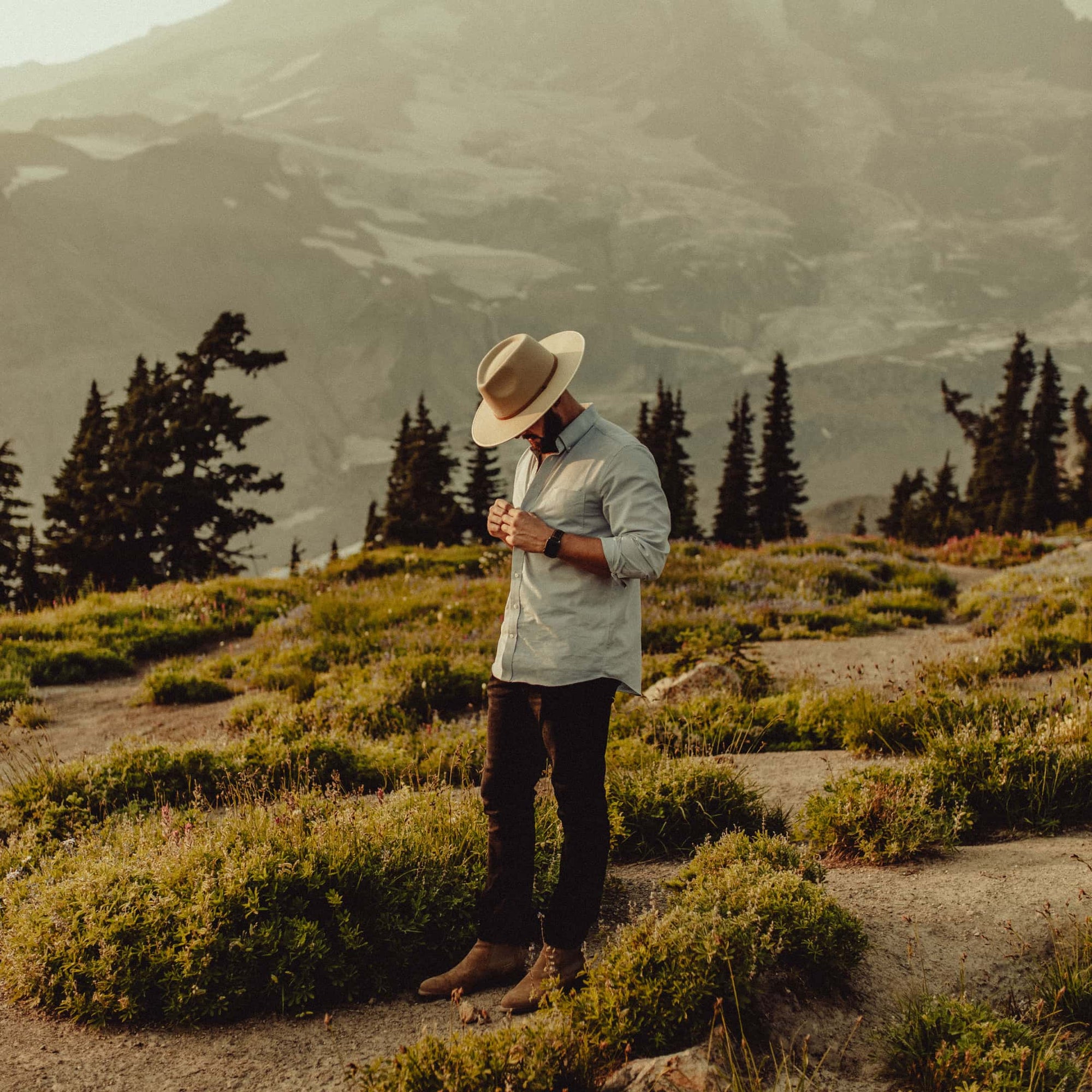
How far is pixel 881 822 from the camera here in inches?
221

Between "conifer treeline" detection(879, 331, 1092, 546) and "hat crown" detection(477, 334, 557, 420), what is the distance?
157ft

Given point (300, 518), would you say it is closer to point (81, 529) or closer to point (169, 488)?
point (81, 529)

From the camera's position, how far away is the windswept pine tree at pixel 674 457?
2077 inches

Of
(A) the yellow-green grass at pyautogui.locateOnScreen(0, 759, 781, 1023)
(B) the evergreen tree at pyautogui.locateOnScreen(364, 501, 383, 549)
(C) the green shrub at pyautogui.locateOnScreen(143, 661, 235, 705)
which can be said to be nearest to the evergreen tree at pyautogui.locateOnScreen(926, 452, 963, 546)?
(B) the evergreen tree at pyautogui.locateOnScreen(364, 501, 383, 549)

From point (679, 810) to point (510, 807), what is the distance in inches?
83.1

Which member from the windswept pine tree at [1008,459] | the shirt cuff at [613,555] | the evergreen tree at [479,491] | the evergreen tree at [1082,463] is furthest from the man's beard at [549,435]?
the windswept pine tree at [1008,459]

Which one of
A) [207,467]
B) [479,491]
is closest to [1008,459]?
[479,491]

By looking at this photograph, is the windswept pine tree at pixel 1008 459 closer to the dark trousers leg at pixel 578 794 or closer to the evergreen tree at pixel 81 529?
the evergreen tree at pixel 81 529

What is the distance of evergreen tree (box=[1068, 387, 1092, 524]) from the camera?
178ft

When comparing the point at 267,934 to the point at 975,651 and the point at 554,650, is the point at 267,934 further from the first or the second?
the point at 975,651

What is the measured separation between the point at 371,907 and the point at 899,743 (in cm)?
471

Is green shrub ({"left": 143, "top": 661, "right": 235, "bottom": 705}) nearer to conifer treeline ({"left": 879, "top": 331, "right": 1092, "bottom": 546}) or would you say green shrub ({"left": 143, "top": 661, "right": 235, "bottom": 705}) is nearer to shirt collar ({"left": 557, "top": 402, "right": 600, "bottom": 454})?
shirt collar ({"left": 557, "top": 402, "right": 600, "bottom": 454})

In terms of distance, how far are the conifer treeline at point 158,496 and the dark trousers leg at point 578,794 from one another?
83.6ft

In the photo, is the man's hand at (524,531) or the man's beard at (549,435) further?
the man's beard at (549,435)
